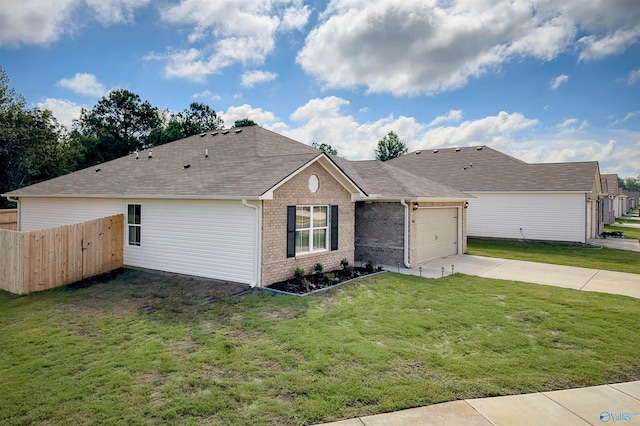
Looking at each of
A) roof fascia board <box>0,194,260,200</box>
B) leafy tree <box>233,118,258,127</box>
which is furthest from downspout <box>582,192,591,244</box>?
leafy tree <box>233,118,258,127</box>

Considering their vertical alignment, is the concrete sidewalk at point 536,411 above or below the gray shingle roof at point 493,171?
below

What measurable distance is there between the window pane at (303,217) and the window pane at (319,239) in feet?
1.58

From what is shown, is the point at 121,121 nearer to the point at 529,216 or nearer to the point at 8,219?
the point at 8,219

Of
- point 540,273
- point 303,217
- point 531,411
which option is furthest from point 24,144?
point 531,411

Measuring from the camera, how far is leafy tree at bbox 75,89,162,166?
39.5m

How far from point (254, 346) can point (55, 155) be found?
28.4 metres

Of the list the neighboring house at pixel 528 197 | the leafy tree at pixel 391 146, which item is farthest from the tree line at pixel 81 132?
the neighboring house at pixel 528 197

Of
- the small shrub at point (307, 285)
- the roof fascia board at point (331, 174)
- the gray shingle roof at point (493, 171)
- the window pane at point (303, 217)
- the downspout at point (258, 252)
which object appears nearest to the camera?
the roof fascia board at point (331, 174)

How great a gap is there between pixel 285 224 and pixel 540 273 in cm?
893

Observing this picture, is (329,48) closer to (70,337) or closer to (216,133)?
(216,133)

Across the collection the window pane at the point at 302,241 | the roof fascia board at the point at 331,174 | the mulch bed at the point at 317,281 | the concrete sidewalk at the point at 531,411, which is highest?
the roof fascia board at the point at 331,174

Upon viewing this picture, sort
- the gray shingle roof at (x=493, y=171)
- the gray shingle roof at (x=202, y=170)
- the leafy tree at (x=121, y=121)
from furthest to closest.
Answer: the leafy tree at (x=121, y=121), the gray shingle roof at (x=493, y=171), the gray shingle roof at (x=202, y=170)

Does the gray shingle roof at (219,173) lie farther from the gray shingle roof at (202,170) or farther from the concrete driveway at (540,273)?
the concrete driveway at (540,273)

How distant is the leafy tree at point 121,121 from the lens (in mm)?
39531
